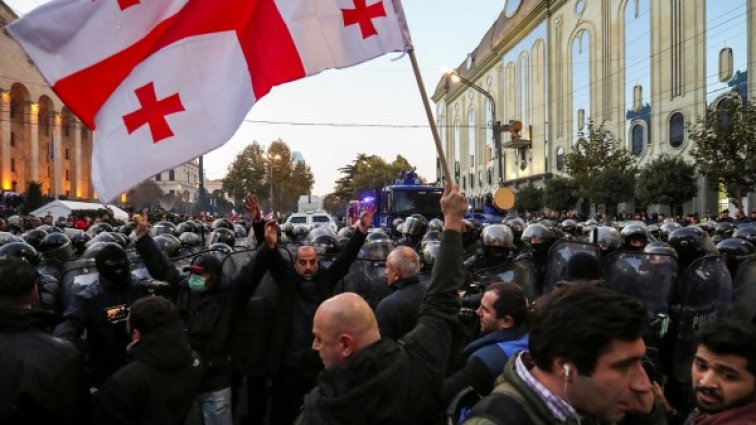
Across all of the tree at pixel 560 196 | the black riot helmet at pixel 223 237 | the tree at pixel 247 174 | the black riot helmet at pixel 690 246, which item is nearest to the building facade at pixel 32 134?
the tree at pixel 247 174

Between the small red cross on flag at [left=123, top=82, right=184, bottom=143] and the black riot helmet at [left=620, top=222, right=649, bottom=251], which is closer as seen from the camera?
the small red cross on flag at [left=123, top=82, right=184, bottom=143]

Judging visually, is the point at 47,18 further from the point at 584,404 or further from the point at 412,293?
the point at 584,404

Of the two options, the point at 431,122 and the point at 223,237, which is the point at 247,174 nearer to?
the point at 223,237

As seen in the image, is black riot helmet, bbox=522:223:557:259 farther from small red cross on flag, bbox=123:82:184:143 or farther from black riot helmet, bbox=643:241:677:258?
small red cross on flag, bbox=123:82:184:143

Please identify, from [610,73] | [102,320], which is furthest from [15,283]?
[610,73]

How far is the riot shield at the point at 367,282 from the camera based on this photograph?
6.21 meters

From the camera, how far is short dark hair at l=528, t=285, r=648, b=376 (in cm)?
167

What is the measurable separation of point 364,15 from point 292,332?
2.56 m

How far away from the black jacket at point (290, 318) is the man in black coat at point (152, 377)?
1.58 metres

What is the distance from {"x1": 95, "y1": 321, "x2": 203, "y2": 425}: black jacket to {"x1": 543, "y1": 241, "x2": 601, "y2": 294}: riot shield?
3368mm

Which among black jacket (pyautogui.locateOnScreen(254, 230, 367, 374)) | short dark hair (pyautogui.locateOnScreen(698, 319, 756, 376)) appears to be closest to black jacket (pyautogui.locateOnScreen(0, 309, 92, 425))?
black jacket (pyautogui.locateOnScreen(254, 230, 367, 374))

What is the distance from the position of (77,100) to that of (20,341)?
1.43 metres

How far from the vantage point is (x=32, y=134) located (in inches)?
1823

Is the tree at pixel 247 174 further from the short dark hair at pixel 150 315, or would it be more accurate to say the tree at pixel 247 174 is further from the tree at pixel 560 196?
the short dark hair at pixel 150 315
